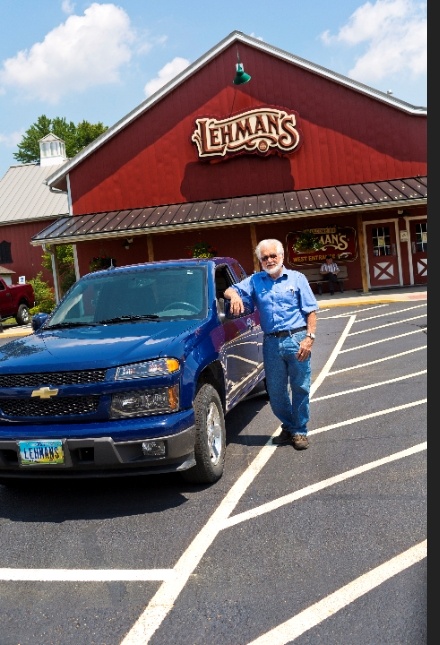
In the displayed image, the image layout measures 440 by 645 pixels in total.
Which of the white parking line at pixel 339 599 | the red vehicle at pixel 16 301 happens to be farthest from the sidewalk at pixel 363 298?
the white parking line at pixel 339 599

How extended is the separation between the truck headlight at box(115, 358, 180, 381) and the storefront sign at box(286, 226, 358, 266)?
18.8 m

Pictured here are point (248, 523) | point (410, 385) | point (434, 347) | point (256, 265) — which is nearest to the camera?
point (434, 347)

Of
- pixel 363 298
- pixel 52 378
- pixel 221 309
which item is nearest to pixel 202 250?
pixel 363 298

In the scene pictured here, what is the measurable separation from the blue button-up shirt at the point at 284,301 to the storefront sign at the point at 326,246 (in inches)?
684

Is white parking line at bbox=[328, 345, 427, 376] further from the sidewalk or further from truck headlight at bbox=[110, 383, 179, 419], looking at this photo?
the sidewalk

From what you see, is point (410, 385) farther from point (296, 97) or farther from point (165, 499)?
point (296, 97)

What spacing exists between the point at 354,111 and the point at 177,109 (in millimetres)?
6549

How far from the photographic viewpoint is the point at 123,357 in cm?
443

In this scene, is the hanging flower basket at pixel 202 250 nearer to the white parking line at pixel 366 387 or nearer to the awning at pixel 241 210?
the awning at pixel 241 210

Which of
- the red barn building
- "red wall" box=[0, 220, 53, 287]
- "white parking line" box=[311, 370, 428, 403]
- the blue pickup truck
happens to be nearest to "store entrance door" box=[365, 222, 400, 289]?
the red barn building

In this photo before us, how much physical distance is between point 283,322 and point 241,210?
16.1 meters

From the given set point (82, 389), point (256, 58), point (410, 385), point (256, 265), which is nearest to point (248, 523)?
point (82, 389)

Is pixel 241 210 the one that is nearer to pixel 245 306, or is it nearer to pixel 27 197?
pixel 245 306

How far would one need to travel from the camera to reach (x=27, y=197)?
133 feet
